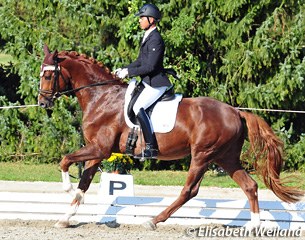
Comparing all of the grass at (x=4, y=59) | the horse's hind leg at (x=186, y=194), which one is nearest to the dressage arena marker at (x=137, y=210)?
the horse's hind leg at (x=186, y=194)

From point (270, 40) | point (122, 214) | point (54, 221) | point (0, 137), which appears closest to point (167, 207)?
point (122, 214)

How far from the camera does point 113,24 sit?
1547 centimetres

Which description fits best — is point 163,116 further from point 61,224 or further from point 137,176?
point 137,176

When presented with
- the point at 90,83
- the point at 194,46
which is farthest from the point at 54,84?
the point at 194,46

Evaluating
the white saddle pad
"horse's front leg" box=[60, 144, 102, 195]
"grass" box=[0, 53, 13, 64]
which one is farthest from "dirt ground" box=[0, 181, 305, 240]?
"grass" box=[0, 53, 13, 64]

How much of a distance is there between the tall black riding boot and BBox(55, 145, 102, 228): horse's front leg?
550 mm

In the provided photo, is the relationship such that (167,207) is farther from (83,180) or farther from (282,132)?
(282,132)

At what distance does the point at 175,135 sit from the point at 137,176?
565 centimetres

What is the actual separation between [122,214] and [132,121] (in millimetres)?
1155

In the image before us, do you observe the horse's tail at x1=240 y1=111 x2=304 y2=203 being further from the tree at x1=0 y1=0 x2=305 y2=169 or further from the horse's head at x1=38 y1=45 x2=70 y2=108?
the tree at x1=0 y1=0 x2=305 y2=169

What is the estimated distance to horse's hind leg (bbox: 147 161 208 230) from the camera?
28.9 feet

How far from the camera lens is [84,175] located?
9180 mm

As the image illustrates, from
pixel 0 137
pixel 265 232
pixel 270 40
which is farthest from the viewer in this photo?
pixel 0 137

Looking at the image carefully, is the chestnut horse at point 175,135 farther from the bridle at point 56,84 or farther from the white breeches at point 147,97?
the white breeches at point 147,97
